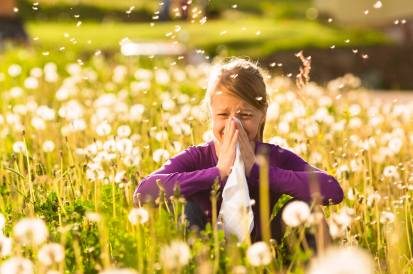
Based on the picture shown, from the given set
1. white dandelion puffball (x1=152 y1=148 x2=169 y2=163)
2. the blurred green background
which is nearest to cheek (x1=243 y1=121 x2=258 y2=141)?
the blurred green background

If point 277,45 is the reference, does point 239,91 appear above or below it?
below

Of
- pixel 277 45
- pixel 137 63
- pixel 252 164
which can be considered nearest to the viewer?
pixel 252 164

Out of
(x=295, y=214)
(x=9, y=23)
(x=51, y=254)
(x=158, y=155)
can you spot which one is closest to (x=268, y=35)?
(x=9, y=23)

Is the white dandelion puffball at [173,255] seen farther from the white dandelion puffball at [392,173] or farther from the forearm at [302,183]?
the white dandelion puffball at [392,173]

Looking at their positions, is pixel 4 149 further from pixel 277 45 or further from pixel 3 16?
pixel 3 16

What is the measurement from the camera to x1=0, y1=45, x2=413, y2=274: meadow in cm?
122

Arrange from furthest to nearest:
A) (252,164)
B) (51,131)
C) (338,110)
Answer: (338,110) < (51,131) < (252,164)

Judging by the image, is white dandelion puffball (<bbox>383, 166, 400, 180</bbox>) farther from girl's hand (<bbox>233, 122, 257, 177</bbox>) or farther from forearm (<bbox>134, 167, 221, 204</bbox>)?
forearm (<bbox>134, 167, 221, 204</bbox>)

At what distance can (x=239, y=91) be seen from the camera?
1.92 metres

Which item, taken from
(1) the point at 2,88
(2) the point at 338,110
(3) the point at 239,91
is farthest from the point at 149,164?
(1) the point at 2,88

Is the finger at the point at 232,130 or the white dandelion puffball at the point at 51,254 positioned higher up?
the finger at the point at 232,130

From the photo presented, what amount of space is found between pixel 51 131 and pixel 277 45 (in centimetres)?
898

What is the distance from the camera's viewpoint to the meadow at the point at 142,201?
122 centimetres

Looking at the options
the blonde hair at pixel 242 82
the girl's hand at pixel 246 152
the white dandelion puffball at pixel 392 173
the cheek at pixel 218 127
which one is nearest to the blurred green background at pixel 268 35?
the blonde hair at pixel 242 82
